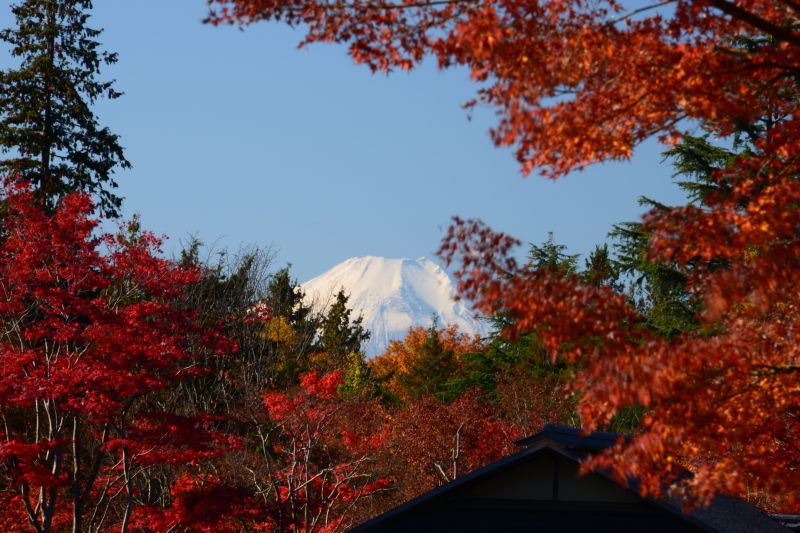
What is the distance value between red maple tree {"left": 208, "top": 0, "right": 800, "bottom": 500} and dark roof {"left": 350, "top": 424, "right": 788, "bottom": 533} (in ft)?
12.5

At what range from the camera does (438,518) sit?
37.5 feet

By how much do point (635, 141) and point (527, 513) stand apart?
6.27 meters

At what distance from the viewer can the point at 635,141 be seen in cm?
693

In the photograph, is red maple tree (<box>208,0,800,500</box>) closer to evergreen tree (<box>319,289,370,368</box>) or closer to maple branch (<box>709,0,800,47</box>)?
maple branch (<box>709,0,800,47</box>)

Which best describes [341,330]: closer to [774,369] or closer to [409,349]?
[409,349]

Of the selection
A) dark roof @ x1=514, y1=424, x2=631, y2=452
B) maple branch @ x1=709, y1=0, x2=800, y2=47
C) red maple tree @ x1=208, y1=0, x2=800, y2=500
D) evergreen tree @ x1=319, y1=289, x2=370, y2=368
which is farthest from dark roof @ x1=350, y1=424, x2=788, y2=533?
evergreen tree @ x1=319, y1=289, x2=370, y2=368

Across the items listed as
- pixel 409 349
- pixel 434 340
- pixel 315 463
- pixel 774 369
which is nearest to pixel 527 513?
pixel 774 369

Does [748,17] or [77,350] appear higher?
[748,17]

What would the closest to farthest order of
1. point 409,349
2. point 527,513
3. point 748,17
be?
Answer: point 748,17
point 527,513
point 409,349

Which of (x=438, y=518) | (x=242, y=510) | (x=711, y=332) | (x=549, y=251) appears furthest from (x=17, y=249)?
(x=549, y=251)

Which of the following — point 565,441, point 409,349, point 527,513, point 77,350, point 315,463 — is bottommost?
point 527,513

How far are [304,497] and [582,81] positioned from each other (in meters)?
13.4

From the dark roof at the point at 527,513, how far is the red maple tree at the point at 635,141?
12.5 ft

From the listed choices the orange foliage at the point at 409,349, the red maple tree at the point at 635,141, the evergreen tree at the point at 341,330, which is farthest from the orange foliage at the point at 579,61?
the evergreen tree at the point at 341,330
